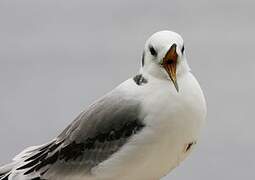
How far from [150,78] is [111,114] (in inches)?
5.6

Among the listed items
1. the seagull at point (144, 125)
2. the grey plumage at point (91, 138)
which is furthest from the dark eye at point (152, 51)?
the grey plumage at point (91, 138)

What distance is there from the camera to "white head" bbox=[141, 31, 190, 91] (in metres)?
1.71

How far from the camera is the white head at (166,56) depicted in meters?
1.71

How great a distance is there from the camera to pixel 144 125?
177 cm

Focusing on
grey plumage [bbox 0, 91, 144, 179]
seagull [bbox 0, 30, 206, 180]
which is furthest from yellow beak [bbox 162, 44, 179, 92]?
grey plumage [bbox 0, 91, 144, 179]

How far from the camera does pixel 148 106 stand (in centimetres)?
177

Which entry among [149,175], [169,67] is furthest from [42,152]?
[169,67]

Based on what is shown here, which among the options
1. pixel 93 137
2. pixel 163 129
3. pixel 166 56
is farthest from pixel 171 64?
pixel 93 137

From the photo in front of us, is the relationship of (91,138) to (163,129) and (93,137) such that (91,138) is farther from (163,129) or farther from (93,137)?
(163,129)

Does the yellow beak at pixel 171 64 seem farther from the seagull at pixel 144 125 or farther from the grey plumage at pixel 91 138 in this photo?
the grey plumage at pixel 91 138

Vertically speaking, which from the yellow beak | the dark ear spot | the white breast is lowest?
the white breast

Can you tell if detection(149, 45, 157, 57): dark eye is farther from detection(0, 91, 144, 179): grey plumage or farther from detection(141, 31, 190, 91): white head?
detection(0, 91, 144, 179): grey plumage

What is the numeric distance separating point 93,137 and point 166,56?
0.31 m

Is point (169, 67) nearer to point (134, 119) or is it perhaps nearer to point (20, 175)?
point (134, 119)
